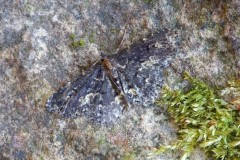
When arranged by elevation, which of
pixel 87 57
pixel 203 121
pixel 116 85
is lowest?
pixel 203 121

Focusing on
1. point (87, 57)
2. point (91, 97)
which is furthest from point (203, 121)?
point (87, 57)

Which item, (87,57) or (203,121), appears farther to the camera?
(87,57)

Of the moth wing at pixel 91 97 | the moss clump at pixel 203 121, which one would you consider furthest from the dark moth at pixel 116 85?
the moss clump at pixel 203 121

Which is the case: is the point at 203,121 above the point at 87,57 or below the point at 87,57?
below

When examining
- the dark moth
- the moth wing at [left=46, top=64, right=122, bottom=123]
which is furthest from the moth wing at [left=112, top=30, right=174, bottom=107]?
the moth wing at [left=46, top=64, right=122, bottom=123]

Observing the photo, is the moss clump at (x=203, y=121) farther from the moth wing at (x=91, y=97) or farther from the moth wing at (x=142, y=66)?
the moth wing at (x=91, y=97)

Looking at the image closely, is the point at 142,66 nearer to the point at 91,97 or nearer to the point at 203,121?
the point at 91,97
